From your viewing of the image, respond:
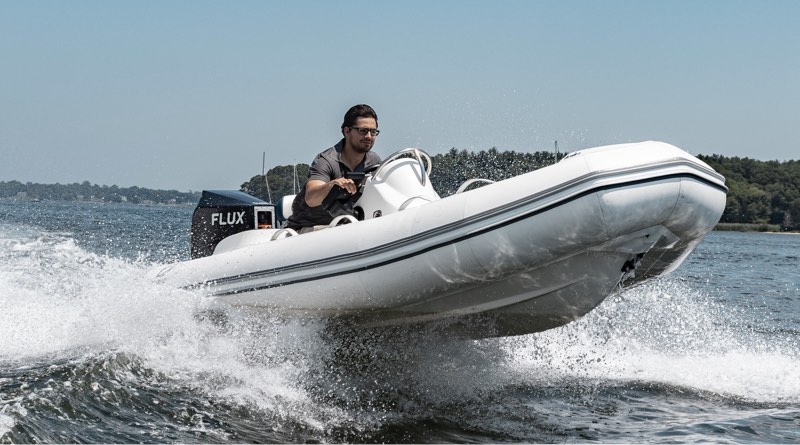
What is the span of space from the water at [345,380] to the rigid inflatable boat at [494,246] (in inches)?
14.7

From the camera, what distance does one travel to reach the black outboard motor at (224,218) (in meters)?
7.33

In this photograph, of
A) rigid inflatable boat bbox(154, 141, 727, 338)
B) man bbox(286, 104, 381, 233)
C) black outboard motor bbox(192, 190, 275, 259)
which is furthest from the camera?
black outboard motor bbox(192, 190, 275, 259)

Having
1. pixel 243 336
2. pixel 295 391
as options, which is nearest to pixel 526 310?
pixel 295 391

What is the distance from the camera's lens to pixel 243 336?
6.20 meters

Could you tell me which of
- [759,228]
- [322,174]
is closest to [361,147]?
[322,174]

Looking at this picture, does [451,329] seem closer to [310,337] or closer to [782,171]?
[310,337]

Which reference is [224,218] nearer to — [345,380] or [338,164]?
[338,164]

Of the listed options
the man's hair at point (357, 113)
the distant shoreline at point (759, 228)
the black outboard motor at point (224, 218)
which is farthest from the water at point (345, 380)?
the distant shoreline at point (759, 228)

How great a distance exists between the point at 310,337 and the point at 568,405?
5.66 ft

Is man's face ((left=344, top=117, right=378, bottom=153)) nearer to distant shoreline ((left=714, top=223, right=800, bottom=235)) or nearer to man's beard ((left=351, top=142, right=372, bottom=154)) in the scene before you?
man's beard ((left=351, top=142, right=372, bottom=154))

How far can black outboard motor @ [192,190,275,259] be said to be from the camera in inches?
289

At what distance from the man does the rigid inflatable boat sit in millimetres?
Answer: 116

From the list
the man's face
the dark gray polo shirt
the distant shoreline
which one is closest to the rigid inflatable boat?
the dark gray polo shirt

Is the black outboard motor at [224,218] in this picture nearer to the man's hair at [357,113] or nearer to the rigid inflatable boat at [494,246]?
the rigid inflatable boat at [494,246]
